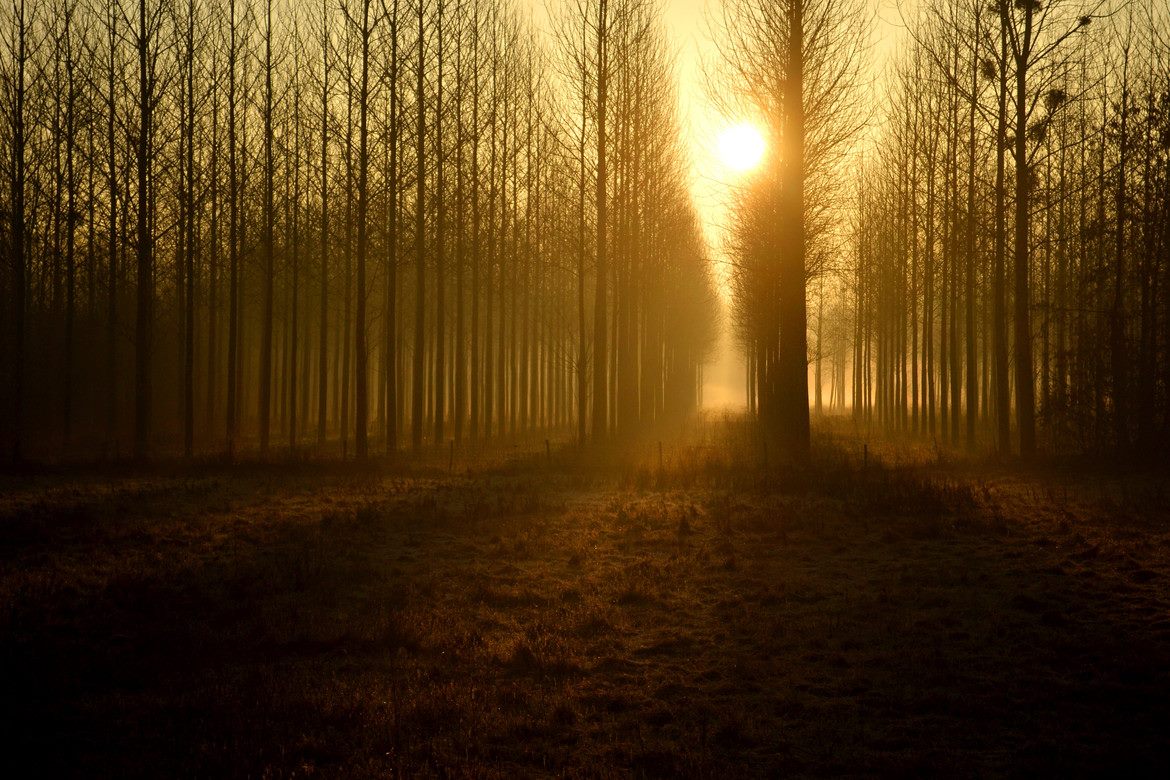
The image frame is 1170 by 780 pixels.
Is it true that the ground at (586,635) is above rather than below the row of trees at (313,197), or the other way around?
below

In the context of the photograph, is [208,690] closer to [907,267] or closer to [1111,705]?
[1111,705]

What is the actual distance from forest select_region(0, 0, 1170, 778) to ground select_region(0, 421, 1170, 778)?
40 millimetres

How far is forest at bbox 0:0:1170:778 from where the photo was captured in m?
4.66

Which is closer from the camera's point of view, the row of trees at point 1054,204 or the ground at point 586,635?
the ground at point 586,635

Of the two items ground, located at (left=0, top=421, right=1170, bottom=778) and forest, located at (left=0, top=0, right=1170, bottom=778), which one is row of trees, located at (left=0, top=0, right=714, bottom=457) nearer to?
forest, located at (left=0, top=0, right=1170, bottom=778)

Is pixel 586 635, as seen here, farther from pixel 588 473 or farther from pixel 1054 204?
pixel 1054 204

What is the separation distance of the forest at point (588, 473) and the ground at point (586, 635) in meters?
0.04

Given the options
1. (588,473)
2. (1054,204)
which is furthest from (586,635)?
(1054,204)

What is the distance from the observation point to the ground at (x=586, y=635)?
13.9ft

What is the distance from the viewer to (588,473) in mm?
16250

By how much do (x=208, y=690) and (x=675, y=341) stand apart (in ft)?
130

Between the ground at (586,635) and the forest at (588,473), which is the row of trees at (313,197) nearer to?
the forest at (588,473)

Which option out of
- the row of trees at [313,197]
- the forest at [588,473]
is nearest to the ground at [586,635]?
the forest at [588,473]

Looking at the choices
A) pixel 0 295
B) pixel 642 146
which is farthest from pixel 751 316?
pixel 0 295
